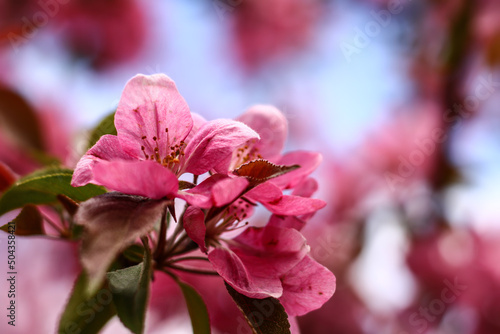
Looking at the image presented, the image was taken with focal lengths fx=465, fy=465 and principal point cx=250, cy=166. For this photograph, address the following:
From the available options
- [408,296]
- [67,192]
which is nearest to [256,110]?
[67,192]

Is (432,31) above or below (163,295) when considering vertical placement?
above

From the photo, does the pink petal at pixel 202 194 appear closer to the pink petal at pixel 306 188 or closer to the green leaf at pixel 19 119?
the pink petal at pixel 306 188

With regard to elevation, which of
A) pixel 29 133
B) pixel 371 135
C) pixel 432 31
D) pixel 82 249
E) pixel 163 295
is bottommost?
pixel 163 295

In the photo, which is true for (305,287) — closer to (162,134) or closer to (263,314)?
(263,314)

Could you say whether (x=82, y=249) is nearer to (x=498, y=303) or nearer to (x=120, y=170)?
(x=120, y=170)

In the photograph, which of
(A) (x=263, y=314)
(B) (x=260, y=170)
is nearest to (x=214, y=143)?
(B) (x=260, y=170)

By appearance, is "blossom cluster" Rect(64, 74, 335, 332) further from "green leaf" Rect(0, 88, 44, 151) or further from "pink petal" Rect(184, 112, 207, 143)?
"green leaf" Rect(0, 88, 44, 151)

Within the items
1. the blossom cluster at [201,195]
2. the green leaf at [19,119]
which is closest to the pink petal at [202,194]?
the blossom cluster at [201,195]
